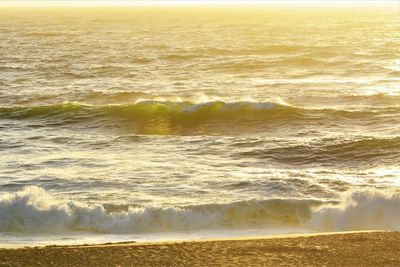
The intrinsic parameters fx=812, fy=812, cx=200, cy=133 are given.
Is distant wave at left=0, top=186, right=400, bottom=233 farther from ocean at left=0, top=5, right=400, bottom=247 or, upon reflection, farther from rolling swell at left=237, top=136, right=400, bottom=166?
rolling swell at left=237, top=136, right=400, bottom=166

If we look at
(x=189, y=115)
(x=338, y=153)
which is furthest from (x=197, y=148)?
(x=189, y=115)

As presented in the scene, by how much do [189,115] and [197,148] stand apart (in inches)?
307

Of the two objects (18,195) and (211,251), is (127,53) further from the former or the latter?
(211,251)

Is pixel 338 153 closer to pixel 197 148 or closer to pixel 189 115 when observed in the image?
pixel 197 148

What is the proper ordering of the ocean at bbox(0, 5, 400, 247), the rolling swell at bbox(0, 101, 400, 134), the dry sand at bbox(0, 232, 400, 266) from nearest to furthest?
the dry sand at bbox(0, 232, 400, 266) < the ocean at bbox(0, 5, 400, 247) < the rolling swell at bbox(0, 101, 400, 134)

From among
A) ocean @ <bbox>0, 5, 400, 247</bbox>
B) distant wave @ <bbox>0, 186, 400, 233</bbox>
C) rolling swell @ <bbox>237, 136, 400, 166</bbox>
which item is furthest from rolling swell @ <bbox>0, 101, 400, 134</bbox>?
distant wave @ <bbox>0, 186, 400, 233</bbox>

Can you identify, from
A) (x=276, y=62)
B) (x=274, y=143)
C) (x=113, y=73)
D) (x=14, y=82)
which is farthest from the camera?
(x=276, y=62)

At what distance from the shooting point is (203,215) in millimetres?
13641

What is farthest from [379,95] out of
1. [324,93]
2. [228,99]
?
[228,99]

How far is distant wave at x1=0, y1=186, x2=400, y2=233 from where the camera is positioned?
524 inches

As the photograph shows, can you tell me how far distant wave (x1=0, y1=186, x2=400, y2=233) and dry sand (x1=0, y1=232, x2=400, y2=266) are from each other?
2.05m

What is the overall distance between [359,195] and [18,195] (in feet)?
19.5

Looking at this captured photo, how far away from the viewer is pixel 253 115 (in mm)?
27828

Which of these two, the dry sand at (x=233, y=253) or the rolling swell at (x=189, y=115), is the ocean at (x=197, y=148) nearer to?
the rolling swell at (x=189, y=115)
